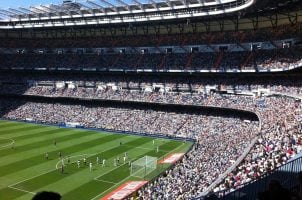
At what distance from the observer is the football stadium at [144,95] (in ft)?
95.1

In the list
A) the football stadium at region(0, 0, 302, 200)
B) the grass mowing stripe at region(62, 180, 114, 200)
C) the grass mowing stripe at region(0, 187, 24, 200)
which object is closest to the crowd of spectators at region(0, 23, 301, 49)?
the football stadium at region(0, 0, 302, 200)

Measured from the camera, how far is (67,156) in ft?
121

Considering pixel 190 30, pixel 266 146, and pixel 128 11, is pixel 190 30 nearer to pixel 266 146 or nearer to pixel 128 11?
pixel 128 11

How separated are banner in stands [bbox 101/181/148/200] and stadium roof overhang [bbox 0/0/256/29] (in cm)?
2213

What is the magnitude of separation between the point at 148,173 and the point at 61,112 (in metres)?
31.2

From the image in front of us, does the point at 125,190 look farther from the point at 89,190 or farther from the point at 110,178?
the point at 110,178

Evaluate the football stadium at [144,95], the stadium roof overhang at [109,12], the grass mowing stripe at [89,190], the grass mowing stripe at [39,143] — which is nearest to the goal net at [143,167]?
the football stadium at [144,95]

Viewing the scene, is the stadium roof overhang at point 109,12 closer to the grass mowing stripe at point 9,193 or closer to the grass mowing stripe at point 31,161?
the grass mowing stripe at point 31,161

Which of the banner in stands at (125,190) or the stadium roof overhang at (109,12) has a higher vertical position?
the stadium roof overhang at (109,12)

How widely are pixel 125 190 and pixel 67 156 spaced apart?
11024mm

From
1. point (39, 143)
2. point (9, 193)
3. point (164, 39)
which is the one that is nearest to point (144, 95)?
point (164, 39)

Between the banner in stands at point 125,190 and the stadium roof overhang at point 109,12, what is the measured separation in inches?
871

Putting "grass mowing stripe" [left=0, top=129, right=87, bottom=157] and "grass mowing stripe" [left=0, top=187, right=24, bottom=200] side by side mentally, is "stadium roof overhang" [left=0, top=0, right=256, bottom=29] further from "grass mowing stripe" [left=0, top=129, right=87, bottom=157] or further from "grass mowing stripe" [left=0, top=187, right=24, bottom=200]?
"grass mowing stripe" [left=0, top=187, right=24, bottom=200]

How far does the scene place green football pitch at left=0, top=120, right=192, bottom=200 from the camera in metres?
28.0
